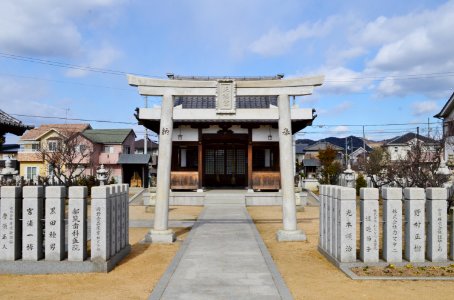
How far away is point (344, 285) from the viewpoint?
779 cm

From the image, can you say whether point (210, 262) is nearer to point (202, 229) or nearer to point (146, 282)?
point (146, 282)

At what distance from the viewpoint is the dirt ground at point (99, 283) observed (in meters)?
7.24

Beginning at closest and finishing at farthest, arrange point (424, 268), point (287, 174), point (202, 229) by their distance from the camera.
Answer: point (424, 268)
point (287, 174)
point (202, 229)

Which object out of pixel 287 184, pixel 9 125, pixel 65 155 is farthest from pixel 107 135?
pixel 287 184

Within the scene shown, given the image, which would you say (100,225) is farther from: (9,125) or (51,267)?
(9,125)

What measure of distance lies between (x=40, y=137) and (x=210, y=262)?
40.3 meters

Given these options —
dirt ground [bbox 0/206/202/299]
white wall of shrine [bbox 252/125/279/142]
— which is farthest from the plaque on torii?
white wall of shrine [bbox 252/125/279/142]

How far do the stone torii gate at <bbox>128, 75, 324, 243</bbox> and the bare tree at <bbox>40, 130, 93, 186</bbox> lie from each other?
16.3 m

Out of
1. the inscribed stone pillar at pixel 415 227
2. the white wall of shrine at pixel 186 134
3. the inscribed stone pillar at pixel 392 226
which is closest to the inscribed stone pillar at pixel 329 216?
the inscribed stone pillar at pixel 392 226

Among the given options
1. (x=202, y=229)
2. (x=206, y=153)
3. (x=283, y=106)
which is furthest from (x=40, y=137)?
(x=283, y=106)

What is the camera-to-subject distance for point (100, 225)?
9086 millimetres

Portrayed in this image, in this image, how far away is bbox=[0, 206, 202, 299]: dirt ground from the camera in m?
7.24

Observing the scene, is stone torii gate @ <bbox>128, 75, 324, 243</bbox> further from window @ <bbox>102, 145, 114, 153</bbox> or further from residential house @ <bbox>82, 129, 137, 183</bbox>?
window @ <bbox>102, 145, 114, 153</bbox>

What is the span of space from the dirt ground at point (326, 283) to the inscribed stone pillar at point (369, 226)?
815 millimetres
